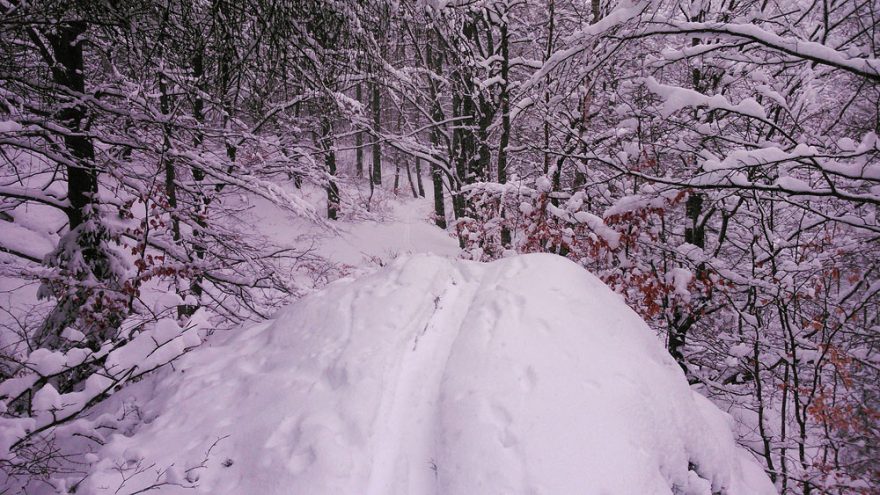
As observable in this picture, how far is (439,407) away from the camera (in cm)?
→ 262

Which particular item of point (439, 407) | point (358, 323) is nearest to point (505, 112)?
point (358, 323)

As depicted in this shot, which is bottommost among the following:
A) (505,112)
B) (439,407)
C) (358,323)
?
(439,407)

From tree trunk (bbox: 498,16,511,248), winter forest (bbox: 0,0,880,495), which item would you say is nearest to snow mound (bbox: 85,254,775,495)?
winter forest (bbox: 0,0,880,495)

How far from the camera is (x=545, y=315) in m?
3.14

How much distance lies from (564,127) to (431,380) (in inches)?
194

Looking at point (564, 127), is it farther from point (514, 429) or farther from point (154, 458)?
point (154, 458)

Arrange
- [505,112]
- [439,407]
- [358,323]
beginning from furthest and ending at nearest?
[505,112] → [358,323] → [439,407]

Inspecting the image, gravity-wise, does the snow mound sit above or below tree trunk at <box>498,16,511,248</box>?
below

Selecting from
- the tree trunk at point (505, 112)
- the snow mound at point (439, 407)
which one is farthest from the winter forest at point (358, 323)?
the tree trunk at point (505, 112)

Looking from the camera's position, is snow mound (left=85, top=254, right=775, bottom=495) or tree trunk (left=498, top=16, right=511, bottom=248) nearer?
snow mound (left=85, top=254, right=775, bottom=495)

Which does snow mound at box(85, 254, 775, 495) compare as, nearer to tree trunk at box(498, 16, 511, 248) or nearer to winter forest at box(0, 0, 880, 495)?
winter forest at box(0, 0, 880, 495)

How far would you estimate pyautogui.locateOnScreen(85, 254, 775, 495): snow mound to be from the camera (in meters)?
2.25

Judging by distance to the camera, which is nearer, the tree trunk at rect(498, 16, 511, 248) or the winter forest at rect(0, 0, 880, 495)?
the winter forest at rect(0, 0, 880, 495)

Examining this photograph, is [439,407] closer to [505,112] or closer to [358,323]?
[358,323]
